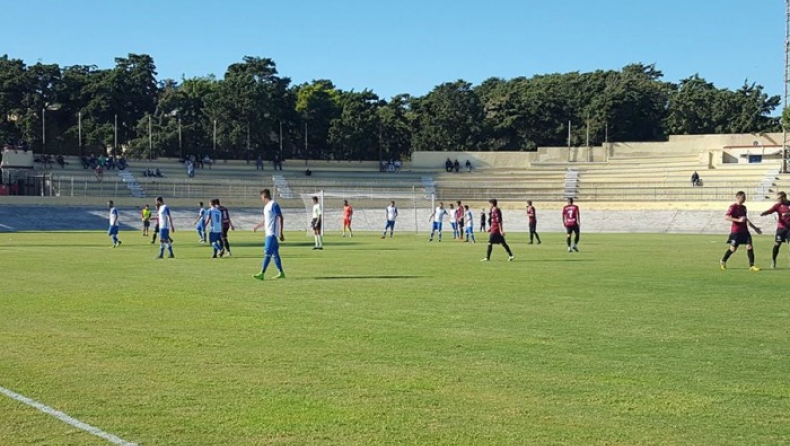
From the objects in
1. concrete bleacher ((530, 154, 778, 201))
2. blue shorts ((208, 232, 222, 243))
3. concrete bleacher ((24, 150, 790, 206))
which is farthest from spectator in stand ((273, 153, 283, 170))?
blue shorts ((208, 232, 222, 243))

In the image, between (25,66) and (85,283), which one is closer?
(85,283)

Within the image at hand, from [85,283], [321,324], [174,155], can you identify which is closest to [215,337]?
[321,324]

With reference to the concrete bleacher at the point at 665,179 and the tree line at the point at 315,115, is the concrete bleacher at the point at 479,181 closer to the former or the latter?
the concrete bleacher at the point at 665,179

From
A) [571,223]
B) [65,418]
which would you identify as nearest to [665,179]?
[571,223]

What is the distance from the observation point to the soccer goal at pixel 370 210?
190 feet

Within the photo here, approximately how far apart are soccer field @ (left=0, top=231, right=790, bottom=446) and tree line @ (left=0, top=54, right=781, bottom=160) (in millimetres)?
68682

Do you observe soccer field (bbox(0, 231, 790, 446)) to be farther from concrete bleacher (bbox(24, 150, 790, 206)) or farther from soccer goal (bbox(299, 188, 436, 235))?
concrete bleacher (bbox(24, 150, 790, 206))

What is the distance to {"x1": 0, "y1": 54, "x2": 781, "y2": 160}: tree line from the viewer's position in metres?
83.9

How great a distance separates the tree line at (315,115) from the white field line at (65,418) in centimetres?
7543

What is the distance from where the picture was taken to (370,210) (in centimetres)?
6188

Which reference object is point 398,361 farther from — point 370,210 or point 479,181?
point 479,181

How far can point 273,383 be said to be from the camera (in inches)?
309

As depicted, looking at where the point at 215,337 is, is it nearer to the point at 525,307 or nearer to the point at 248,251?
the point at 525,307

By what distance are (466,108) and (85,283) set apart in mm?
79767
